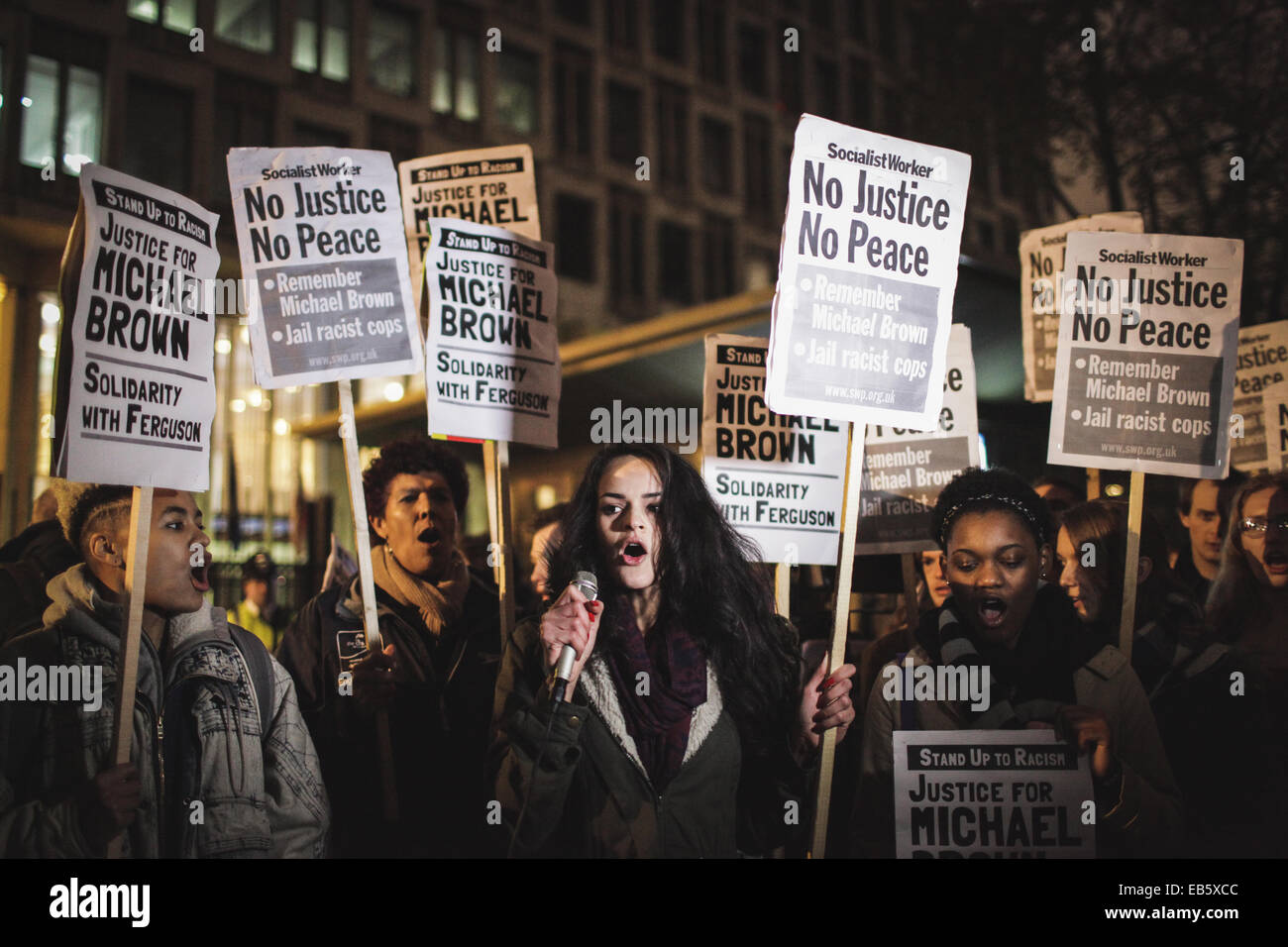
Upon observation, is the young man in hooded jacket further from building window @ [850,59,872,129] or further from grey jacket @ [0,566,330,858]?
building window @ [850,59,872,129]

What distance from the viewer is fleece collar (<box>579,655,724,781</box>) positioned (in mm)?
3045

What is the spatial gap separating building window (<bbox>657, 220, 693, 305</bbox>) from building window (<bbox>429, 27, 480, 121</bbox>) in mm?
6116

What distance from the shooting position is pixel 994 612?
350 cm

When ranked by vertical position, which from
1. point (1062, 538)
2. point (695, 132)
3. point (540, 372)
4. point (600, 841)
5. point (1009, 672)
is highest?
point (695, 132)

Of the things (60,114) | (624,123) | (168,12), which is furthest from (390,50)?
(60,114)

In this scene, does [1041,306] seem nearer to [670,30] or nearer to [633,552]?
[633,552]

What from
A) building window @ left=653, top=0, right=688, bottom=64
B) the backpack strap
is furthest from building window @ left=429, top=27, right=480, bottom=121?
the backpack strap

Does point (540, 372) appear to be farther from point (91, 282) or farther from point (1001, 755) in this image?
point (1001, 755)

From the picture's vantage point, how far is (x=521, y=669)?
10.2 ft

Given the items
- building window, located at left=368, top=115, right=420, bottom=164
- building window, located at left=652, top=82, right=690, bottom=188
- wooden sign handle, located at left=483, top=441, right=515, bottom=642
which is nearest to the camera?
wooden sign handle, located at left=483, top=441, right=515, bottom=642

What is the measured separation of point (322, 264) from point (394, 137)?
20136 millimetres

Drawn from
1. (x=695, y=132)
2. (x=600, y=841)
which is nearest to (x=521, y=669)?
(x=600, y=841)

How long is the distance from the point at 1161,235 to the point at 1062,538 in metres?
1.28

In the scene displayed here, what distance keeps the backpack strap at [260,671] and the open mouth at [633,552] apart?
4.04ft
